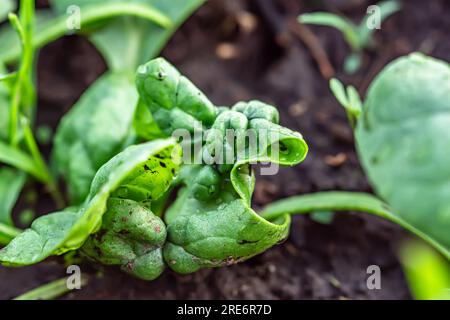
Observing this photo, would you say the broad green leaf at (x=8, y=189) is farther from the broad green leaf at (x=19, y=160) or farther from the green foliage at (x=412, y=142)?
the green foliage at (x=412, y=142)

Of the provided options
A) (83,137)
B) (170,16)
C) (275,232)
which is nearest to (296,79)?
(170,16)

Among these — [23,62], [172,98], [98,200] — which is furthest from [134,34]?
[98,200]

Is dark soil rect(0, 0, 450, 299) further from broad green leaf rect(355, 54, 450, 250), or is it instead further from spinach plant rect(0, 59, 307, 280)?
broad green leaf rect(355, 54, 450, 250)

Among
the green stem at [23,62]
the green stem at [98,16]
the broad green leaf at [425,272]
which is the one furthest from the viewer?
the green stem at [98,16]

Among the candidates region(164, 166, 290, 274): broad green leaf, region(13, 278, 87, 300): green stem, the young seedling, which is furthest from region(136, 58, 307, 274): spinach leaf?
the young seedling

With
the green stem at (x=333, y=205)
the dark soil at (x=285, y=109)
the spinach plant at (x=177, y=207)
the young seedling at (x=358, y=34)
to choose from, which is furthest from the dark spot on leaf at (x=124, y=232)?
the young seedling at (x=358, y=34)
